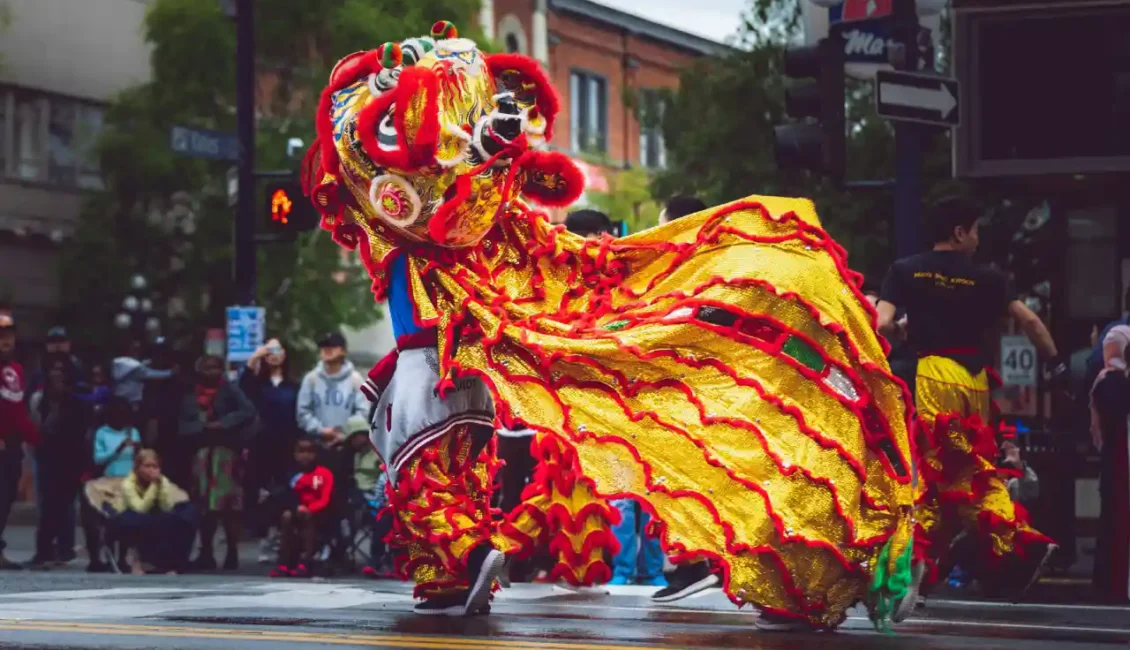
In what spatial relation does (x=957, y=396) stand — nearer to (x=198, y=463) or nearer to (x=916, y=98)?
(x=916, y=98)

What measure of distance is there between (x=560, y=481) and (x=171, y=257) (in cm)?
2347

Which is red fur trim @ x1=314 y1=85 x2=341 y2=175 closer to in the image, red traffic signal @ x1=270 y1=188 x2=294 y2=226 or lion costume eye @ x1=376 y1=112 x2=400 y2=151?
lion costume eye @ x1=376 y1=112 x2=400 y2=151

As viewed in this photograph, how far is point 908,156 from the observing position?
13023 mm

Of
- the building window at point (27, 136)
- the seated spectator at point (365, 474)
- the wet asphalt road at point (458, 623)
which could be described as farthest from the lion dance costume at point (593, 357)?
the building window at point (27, 136)

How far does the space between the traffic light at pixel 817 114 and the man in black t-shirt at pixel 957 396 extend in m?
3.20

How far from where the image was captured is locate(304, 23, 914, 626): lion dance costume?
759 cm

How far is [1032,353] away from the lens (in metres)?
19.7

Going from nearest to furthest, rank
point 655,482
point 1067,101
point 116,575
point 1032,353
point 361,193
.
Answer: point 655,482, point 361,193, point 116,575, point 1067,101, point 1032,353

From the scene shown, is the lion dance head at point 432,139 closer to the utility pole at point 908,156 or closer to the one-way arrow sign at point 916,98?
the one-way arrow sign at point 916,98

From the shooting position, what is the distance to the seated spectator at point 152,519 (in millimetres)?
14680

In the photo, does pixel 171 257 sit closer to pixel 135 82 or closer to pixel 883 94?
pixel 135 82

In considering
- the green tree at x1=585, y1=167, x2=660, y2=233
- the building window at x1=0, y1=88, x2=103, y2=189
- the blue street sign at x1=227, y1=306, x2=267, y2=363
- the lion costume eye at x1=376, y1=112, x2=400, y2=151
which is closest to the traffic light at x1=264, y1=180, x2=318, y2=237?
the blue street sign at x1=227, y1=306, x2=267, y2=363

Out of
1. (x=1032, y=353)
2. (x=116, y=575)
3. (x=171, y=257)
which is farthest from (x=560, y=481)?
(x=171, y=257)

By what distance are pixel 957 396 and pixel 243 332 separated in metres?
10.3
